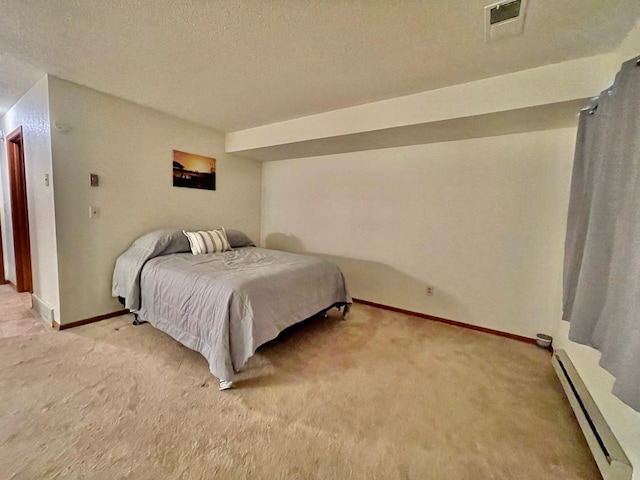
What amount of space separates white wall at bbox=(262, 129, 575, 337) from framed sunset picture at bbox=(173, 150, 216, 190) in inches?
52.0

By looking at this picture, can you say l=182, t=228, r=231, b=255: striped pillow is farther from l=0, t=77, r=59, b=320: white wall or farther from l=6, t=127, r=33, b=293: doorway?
l=6, t=127, r=33, b=293: doorway

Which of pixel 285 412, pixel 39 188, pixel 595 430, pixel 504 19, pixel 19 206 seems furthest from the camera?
pixel 19 206

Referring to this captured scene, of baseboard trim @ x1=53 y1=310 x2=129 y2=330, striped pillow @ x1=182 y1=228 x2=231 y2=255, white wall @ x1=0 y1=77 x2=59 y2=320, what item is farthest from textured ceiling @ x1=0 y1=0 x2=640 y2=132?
baseboard trim @ x1=53 y1=310 x2=129 y2=330

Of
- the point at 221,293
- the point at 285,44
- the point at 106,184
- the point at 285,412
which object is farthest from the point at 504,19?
the point at 106,184

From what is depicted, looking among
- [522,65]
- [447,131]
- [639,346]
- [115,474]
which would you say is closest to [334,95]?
[447,131]

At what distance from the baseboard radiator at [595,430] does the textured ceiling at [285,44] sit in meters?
2.18

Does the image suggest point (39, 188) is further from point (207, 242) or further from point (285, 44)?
point (285, 44)

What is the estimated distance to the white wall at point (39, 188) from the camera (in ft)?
8.18

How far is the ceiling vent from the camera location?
4.60 feet

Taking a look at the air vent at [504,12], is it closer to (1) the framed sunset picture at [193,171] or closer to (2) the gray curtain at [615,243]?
(2) the gray curtain at [615,243]

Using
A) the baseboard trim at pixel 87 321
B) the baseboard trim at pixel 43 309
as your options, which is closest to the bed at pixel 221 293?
the baseboard trim at pixel 87 321

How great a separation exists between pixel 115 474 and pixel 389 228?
3.12m

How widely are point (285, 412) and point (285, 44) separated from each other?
2.40 metres

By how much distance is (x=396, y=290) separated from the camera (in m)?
3.38
